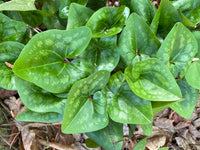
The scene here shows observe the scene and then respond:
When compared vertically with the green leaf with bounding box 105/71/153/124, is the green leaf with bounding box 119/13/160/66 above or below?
above

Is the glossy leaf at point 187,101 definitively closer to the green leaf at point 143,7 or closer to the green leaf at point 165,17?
the green leaf at point 165,17

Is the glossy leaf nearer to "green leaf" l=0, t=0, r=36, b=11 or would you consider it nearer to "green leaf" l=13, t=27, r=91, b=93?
"green leaf" l=13, t=27, r=91, b=93

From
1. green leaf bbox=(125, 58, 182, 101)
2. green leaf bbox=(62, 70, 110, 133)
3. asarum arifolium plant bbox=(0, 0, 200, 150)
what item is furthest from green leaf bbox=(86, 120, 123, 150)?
green leaf bbox=(125, 58, 182, 101)

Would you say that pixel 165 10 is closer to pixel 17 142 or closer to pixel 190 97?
pixel 190 97

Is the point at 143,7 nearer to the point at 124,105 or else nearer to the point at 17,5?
the point at 124,105

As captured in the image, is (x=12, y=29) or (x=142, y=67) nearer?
(x=142, y=67)

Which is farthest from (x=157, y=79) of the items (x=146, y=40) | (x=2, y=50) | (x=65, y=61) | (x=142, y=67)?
(x=2, y=50)
